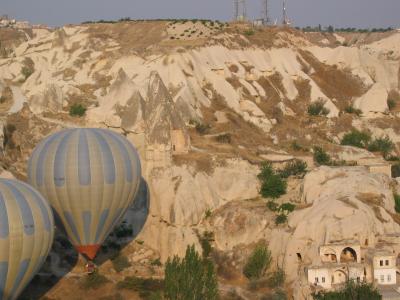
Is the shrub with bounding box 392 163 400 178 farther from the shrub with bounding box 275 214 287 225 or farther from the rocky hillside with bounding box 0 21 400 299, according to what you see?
the shrub with bounding box 275 214 287 225

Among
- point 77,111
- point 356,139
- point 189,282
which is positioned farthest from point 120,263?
point 356,139

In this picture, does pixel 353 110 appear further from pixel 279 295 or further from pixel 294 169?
pixel 279 295

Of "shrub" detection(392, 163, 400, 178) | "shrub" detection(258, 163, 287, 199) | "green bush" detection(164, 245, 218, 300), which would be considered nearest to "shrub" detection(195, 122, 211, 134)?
"shrub" detection(258, 163, 287, 199)

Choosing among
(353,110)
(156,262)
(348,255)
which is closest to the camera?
(348,255)

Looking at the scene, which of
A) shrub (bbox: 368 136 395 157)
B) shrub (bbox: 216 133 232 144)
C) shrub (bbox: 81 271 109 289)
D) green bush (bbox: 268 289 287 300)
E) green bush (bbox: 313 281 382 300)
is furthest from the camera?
shrub (bbox: 368 136 395 157)

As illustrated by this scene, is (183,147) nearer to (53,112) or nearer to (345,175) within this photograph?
(345,175)

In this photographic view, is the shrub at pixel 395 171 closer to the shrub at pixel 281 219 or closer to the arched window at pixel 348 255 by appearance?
the shrub at pixel 281 219
